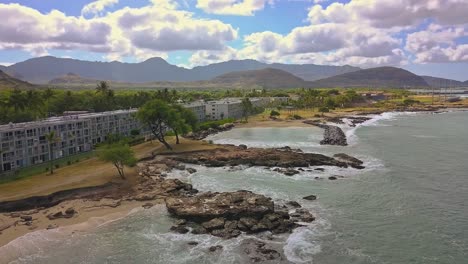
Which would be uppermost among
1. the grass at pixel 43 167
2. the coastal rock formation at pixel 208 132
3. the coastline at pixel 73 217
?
the coastal rock formation at pixel 208 132

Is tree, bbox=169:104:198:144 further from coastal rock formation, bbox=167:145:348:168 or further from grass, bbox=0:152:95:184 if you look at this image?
grass, bbox=0:152:95:184

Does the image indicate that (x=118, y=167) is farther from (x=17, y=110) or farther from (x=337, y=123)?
(x=337, y=123)

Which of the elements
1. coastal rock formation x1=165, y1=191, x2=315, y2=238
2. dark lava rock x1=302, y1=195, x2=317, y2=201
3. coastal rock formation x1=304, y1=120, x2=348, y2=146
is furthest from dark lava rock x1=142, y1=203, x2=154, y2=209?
coastal rock formation x1=304, y1=120, x2=348, y2=146

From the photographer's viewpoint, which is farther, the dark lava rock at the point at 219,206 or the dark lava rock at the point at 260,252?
the dark lava rock at the point at 219,206

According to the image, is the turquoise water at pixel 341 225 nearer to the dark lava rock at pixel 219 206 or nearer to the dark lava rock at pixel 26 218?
the dark lava rock at pixel 219 206

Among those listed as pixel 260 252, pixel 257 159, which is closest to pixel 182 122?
pixel 257 159

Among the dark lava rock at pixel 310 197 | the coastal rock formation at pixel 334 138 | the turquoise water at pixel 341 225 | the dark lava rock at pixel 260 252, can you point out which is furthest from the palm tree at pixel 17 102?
the coastal rock formation at pixel 334 138
